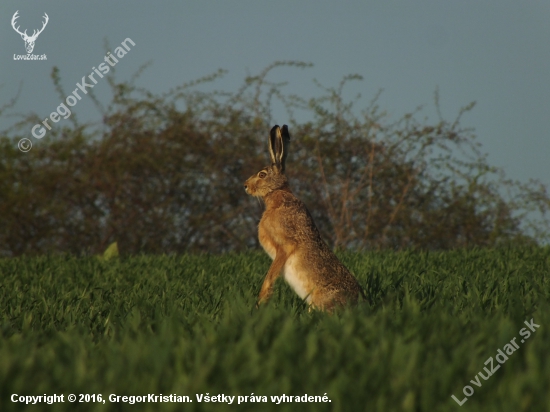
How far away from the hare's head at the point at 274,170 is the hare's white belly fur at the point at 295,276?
35.0 inches

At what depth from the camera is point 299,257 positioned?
15.6 feet

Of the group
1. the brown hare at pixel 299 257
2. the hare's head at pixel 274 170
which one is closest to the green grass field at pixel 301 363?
the brown hare at pixel 299 257

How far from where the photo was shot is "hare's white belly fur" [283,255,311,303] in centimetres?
Answer: 469

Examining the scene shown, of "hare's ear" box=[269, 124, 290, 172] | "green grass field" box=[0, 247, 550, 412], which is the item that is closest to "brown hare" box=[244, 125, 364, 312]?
"hare's ear" box=[269, 124, 290, 172]

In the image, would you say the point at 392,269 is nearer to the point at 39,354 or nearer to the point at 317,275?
the point at 317,275

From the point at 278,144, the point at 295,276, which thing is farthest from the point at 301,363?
the point at 278,144

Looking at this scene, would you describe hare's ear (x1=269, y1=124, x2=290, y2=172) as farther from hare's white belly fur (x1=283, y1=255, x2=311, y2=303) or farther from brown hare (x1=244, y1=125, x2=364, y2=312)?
hare's white belly fur (x1=283, y1=255, x2=311, y2=303)

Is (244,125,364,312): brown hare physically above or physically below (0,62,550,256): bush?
below

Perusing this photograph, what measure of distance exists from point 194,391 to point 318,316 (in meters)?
1.69

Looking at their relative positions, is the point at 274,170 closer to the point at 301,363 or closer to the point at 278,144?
the point at 278,144

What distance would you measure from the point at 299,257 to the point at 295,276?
0.13m

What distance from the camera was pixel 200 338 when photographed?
3.02 metres

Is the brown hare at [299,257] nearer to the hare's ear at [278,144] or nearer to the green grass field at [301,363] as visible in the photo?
the hare's ear at [278,144]

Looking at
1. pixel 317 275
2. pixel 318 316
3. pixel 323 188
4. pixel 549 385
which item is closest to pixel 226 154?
pixel 323 188
